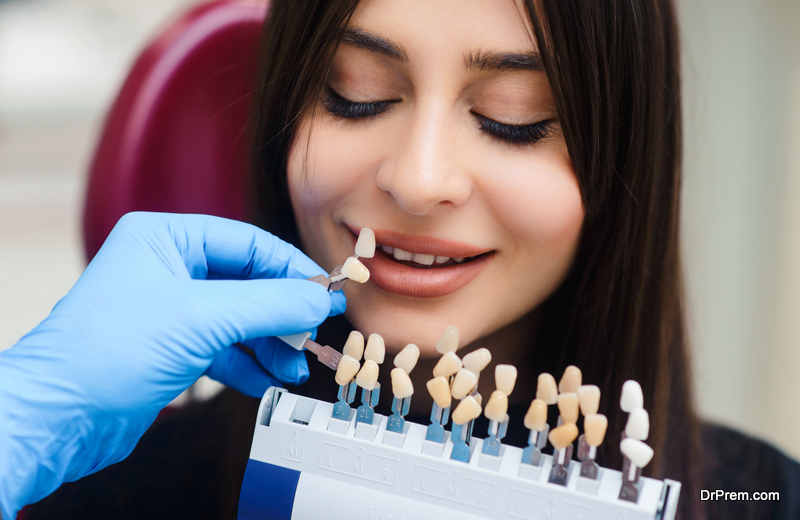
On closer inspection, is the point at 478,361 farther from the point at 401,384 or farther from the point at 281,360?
the point at 281,360

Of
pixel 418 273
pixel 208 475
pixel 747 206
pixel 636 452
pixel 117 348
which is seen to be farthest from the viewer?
pixel 747 206

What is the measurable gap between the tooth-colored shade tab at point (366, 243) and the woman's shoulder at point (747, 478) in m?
0.77

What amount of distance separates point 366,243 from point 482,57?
25cm

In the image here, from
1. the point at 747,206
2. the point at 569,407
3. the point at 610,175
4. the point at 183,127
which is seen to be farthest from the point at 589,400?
the point at 747,206

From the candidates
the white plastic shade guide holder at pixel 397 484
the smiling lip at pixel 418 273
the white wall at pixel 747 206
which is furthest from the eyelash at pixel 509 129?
the white wall at pixel 747 206

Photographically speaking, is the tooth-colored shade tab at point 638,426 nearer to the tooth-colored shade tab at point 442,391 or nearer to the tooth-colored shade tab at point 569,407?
the tooth-colored shade tab at point 569,407

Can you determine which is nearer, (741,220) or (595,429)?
(595,429)

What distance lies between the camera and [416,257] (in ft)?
2.61

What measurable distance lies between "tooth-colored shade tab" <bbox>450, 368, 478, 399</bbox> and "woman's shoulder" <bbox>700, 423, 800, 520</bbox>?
2.22 feet

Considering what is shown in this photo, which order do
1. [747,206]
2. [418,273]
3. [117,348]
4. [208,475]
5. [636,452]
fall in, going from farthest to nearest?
[747,206]
[208,475]
[418,273]
[117,348]
[636,452]

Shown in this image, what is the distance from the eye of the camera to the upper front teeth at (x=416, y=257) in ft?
2.60

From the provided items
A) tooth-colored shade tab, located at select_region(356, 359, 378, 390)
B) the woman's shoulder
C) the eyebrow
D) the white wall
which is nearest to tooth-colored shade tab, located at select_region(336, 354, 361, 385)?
tooth-colored shade tab, located at select_region(356, 359, 378, 390)

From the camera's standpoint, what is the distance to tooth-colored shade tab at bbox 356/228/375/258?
740 millimetres

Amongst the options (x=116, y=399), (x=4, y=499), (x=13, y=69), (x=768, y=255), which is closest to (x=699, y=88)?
(x=768, y=255)
